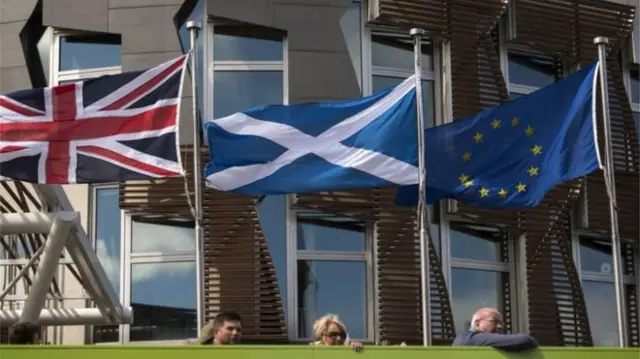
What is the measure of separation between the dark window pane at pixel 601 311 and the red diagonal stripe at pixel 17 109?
788cm

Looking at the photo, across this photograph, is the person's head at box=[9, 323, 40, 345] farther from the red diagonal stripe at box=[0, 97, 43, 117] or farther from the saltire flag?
the red diagonal stripe at box=[0, 97, 43, 117]

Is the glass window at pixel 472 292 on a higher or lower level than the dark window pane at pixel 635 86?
lower

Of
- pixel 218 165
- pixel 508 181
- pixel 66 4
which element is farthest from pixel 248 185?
pixel 66 4

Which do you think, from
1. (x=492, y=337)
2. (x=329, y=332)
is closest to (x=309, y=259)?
(x=329, y=332)

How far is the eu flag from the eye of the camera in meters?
12.6

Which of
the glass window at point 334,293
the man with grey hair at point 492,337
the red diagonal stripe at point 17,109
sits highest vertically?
the red diagonal stripe at point 17,109

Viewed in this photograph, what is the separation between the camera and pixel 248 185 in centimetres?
1262

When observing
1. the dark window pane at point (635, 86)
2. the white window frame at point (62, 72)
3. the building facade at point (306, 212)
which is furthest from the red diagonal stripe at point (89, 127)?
the dark window pane at point (635, 86)

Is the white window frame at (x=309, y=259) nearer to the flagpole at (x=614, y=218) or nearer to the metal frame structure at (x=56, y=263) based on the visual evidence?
the metal frame structure at (x=56, y=263)

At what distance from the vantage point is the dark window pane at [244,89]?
15898 millimetres

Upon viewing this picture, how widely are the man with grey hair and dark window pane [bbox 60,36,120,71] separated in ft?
28.5

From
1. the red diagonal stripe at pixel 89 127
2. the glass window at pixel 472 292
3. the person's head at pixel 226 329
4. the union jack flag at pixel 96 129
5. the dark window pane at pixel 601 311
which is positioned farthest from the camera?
the dark window pane at pixel 601 311

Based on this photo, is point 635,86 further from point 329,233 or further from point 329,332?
point 329,332

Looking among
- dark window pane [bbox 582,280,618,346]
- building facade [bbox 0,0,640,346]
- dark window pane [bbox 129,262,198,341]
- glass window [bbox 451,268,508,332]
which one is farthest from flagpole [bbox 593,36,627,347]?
dark window pane [bbox 129,262,198,341]
